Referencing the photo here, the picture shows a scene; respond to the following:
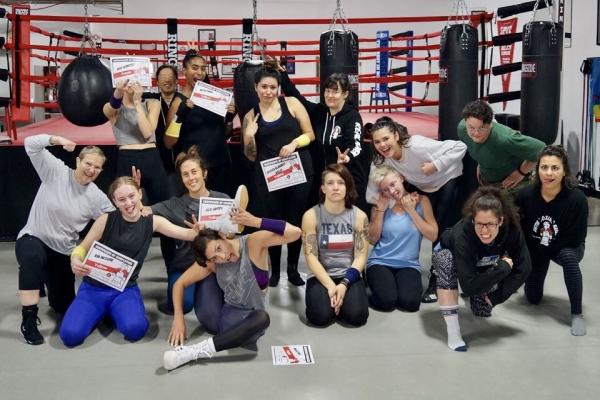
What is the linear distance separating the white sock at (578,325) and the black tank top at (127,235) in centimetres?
216

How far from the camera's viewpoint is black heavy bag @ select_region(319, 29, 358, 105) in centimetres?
483

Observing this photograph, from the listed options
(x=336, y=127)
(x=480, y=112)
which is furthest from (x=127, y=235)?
(x=480, y=112)

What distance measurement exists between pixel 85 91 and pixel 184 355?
202cm

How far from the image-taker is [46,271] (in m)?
3.63

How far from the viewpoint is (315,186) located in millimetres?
4258

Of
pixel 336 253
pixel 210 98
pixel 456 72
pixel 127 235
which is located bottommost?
pixel 336 253

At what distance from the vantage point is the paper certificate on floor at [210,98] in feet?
13.5

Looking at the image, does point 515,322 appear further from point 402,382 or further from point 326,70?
point 326,70

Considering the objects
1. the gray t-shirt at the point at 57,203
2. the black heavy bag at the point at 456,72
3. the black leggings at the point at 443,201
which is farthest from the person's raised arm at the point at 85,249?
the black heavy bag at the point at 456,72

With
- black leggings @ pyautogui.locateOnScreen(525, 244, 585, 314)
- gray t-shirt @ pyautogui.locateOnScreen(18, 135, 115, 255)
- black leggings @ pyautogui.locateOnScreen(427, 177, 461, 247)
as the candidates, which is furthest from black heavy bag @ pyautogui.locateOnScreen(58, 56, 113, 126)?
black leggings @ pyautogui.locateOnScreen(525, 244, 585, 314)

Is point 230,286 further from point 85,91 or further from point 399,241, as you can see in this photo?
point 85,91

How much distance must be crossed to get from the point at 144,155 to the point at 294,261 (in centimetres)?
113

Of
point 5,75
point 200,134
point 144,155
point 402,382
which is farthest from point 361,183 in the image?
point 5,75

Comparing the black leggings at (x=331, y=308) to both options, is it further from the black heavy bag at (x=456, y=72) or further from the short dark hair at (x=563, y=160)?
the black heavy bag at (x=456, y=72)
